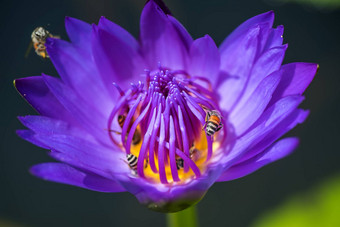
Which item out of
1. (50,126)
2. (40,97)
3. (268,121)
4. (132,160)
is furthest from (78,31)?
(268,121)

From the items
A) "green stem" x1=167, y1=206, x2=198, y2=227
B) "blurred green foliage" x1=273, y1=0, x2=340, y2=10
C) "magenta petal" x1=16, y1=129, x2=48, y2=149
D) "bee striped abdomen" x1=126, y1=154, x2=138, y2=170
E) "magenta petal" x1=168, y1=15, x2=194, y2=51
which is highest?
"magenta petal" x1=168, y1=15, x2=194, y2=51

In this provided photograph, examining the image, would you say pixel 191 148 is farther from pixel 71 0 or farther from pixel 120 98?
pixel 71 0

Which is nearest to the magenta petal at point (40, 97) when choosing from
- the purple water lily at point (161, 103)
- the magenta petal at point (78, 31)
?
the purple water lily at point (161, 103)

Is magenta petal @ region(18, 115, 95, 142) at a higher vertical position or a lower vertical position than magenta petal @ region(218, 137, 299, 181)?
higher

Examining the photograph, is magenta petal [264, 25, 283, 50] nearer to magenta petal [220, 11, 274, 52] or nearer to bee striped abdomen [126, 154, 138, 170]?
magenta petal [220, 11, 274, 52]

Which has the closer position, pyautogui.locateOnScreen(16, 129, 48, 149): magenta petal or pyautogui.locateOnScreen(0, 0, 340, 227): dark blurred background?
pyautogui.locateOnScreen(16, 129, 48, 149): magenta petal

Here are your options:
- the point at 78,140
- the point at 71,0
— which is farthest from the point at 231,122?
the point at 71,0

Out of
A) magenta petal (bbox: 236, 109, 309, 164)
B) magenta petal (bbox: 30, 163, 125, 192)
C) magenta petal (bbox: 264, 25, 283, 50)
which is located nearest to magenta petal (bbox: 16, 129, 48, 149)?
magenta petal (bbox: 30, 163, 125, 192)
